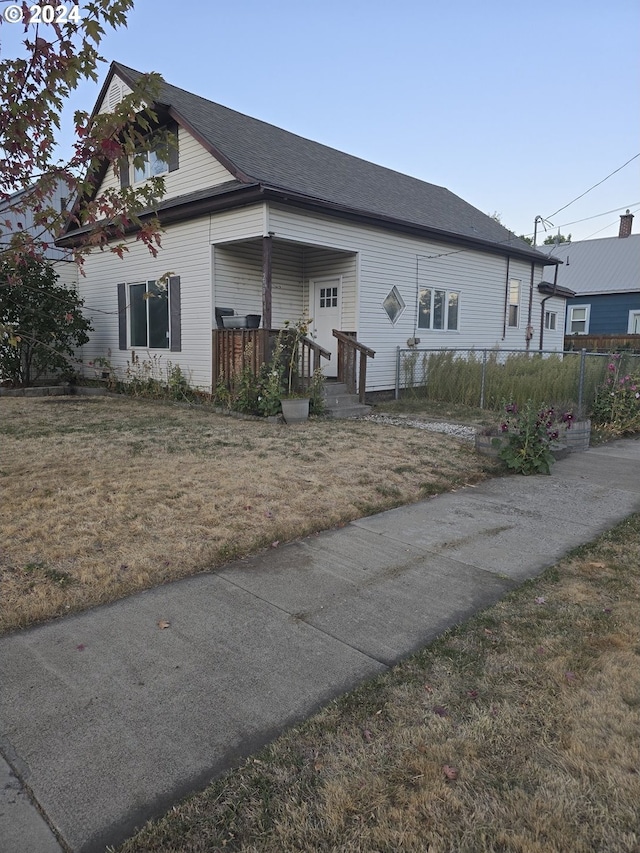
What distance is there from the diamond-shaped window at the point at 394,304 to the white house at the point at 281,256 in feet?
0.11

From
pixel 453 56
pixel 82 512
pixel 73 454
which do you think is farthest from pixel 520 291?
pixel 82 512

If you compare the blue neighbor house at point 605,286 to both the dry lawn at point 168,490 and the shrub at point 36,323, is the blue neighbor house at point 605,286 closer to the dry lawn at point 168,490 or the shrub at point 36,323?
the shrub at point 36,323

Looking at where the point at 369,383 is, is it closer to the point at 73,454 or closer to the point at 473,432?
the point at 473,432

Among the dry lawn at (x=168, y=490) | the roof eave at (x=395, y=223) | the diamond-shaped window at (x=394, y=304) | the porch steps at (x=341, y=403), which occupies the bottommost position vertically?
the dry lawn at (x=168, y=490)

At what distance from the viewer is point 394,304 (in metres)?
12.3

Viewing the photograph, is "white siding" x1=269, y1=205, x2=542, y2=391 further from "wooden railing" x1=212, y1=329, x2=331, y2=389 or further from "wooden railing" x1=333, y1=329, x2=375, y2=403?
"wooden railing" x1=212, y1=329, x2=331, y2=389

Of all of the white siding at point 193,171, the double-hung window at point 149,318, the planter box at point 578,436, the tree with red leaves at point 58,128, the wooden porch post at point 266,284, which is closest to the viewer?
the tree with red leaves at point 58,128

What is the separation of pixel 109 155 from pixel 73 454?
409cm

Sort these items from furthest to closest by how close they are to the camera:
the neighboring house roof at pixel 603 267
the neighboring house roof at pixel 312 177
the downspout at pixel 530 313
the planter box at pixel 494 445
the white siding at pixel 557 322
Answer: the neighboring house roof at pixel 603 267, the white siding at pixel 557 322, the downspout at pixel 530 313, the neighboring house roof at pixel 312 177, the planter box at pixel 494 445

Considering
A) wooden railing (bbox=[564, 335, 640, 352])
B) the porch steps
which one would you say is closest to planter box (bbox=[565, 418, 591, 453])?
the porch steps

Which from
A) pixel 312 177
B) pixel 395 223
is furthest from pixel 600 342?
pixel 312 177

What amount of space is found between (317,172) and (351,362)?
436 centimetres

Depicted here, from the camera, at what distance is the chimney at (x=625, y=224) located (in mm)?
27062

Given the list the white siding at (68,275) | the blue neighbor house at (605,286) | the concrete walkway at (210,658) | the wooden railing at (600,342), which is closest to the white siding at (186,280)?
the white siding at (68,275)
